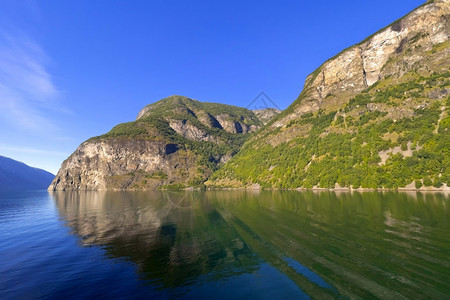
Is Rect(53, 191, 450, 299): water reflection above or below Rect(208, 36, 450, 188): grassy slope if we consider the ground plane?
below

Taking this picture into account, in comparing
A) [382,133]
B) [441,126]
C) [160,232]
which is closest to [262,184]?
[382,133]

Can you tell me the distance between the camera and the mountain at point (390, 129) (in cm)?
9494

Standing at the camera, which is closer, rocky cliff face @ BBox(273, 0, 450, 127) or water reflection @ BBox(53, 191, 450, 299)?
water reflection @ BBox(53, 191, 450, 299)

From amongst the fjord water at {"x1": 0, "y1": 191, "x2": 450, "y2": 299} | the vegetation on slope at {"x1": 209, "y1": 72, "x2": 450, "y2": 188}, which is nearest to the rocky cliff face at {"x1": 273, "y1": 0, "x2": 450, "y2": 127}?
the vegetation on slope at {"x1": 209, "y1": 72, "x2": 450, "y2": 188}

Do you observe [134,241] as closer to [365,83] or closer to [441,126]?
[441,126]

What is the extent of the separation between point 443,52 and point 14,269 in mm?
223509

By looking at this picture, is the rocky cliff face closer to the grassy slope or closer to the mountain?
the mountain

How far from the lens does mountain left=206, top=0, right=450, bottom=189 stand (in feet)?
311

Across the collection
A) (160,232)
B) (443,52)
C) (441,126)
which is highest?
(443,52)

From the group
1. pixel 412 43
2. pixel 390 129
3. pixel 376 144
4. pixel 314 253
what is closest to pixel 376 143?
pixel 376 144

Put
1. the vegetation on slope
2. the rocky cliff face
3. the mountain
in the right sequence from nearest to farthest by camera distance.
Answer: the vegetation on slope, the mountain, the rocky cliff face

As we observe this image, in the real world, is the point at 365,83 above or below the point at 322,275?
above

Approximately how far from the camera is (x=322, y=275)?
16.4 meters

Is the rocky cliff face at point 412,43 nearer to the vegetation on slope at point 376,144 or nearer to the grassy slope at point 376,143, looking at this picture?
the grassy slope at point 376,143
